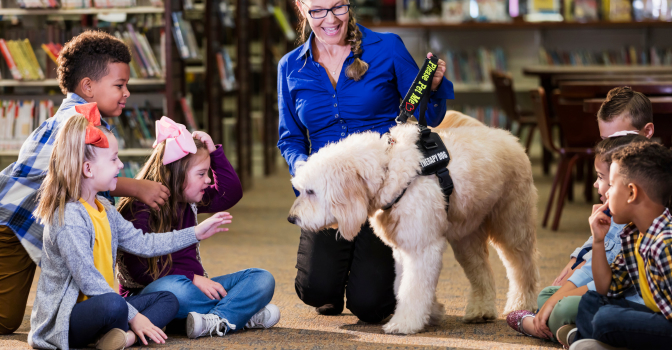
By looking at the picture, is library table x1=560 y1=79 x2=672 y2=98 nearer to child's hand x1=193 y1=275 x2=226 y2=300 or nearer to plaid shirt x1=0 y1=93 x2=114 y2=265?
child's hand x1=193 y1=275 x2=226 y2=300

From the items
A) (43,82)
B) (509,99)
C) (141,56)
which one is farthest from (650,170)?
(509,99)

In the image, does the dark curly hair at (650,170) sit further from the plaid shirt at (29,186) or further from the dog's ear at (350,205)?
the plaid shirt at (29,186)

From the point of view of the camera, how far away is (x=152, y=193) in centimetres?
232

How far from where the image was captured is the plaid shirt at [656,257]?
5.85ft

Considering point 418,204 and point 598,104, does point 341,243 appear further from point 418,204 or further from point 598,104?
point 598,104

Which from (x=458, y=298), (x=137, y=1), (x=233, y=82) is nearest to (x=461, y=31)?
(x=233, y=82)

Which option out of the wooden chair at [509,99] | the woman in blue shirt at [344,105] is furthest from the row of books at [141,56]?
the wooden chair at [509,99]

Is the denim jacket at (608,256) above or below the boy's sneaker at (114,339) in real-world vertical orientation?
above

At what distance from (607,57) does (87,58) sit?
7481 mm

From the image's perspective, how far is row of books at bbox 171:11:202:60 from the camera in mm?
4480

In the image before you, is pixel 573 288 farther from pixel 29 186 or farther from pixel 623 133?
pixel 29 186

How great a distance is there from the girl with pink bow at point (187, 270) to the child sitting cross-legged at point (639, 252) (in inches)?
42.6

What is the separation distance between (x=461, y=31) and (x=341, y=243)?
22.3 ft

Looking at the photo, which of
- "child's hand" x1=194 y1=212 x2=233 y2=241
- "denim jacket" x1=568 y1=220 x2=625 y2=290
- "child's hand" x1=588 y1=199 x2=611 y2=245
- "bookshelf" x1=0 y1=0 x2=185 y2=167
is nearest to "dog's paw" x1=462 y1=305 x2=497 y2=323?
"denim jacket" x1=568 y1=220 x2=625 y2=290
